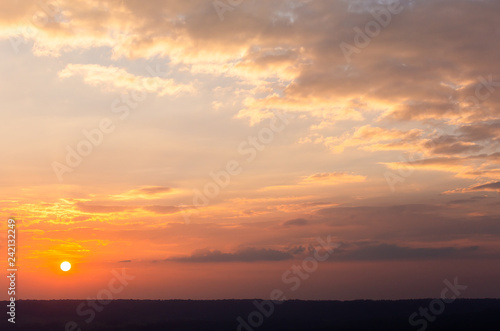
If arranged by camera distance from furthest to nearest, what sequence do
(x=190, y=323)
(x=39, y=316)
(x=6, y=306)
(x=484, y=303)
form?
1. (x=484, y=303)
2. (x=6, y=306)
3. (x=39, y=316)
4. (x=190, y=323)

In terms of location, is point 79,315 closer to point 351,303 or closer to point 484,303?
point 351,303

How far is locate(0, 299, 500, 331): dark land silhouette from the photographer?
89.7 meters

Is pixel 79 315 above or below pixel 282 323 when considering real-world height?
above

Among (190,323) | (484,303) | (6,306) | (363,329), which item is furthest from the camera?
(484,303)

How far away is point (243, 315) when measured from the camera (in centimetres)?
13312

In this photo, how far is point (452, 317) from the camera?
93188mm

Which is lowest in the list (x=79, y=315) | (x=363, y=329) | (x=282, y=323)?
(x=363, y=329)

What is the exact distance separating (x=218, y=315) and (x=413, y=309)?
5207 centimetres

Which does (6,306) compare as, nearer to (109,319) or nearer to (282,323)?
(109,319)

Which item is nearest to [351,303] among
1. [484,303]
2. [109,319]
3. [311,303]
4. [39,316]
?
[311,303]

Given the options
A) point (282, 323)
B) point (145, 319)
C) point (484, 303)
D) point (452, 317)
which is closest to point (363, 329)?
point (452, 317)

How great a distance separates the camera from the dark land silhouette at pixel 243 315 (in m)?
89.7

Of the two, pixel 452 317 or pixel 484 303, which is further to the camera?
pixel 484 303

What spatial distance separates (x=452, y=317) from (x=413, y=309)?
43557mm
